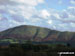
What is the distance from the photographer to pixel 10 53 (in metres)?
49.1

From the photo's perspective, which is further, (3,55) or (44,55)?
(44,55)

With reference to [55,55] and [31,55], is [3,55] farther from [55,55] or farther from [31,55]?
[55,55]

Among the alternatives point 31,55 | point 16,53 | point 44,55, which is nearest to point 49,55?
point 44,55

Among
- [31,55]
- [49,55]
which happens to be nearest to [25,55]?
[31,55]

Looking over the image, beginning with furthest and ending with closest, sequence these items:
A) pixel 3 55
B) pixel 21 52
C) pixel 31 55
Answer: pixel 21 52, pixel 31 55, pixel 3 55

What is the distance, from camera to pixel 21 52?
50844 millimetres

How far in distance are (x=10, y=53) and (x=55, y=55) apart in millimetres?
11901

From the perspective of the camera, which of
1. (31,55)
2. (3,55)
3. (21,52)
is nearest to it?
(3,55)

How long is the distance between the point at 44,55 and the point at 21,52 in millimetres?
6308

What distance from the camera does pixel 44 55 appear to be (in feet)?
Answer: 162

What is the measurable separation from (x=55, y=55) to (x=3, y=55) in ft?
40.1

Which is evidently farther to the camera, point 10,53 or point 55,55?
point 10,53

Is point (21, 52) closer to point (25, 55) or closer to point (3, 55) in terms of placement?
point (25, 55)

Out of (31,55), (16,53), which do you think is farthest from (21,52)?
(31,55)
